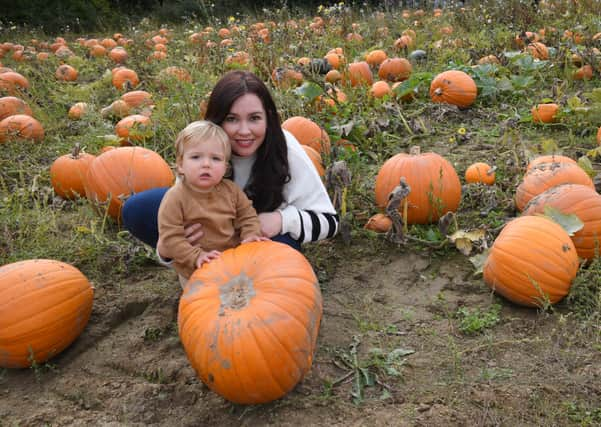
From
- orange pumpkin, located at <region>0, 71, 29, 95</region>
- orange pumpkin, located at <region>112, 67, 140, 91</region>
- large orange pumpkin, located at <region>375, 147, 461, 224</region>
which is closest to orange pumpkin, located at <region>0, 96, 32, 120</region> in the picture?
orange pumpkin, located at <region>0, 71, 29, 95</region>

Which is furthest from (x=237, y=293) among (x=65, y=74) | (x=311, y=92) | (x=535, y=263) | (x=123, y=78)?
(x=65, y=74)

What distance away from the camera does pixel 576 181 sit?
115 inches

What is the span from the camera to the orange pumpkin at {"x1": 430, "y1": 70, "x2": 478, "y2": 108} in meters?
4.94

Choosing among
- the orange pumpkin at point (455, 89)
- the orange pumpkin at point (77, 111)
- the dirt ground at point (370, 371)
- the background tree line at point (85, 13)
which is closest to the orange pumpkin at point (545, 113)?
the orange pumpkin at point (455, 89)

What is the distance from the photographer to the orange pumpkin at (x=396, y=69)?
597 centimetres

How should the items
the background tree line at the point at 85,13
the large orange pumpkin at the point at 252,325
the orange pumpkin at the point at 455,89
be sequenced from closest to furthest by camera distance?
1. the large orange pumpkin at the point at 252,325
2. the orange pumpkin at the point at 455,89
3. the background tree line at the point at 85,13

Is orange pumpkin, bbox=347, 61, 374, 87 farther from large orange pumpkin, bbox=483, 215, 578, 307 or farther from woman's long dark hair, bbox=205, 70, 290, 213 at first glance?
large orange pumpkin, bbox=483, 215, 578, 307

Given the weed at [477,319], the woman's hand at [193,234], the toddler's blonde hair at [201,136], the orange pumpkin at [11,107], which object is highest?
the toddler's blonde hair at [201,136]

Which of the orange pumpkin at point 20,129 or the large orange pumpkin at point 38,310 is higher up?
the orange pumpkin at point 20,129

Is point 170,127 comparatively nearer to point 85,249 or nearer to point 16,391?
point 85,249

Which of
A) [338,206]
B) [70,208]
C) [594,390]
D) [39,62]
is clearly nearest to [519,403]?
[594,390]

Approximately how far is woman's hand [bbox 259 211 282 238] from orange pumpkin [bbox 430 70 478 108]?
2.95m

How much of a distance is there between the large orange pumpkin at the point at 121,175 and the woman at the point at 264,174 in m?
0.62

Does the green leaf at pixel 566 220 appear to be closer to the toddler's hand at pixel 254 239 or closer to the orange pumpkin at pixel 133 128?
the toddler's hand at pixel 254 239
